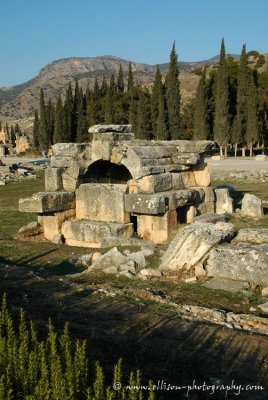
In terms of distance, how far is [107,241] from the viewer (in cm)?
1065

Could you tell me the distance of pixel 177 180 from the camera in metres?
11.8

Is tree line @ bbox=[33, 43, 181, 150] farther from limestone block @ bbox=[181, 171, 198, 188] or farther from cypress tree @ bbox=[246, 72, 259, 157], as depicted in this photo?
limestone block @ bbox=[181, 171, 198, 188]

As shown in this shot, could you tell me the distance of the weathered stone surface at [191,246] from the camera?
8039mm

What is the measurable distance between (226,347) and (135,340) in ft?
3.25

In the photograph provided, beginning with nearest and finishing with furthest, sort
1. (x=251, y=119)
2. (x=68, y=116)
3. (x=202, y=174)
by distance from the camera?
(x=202, y=174), (x=251, y=119), (x=68, y=116)

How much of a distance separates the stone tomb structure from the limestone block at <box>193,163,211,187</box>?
0.03m

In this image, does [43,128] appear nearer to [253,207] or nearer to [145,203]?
[253,207]

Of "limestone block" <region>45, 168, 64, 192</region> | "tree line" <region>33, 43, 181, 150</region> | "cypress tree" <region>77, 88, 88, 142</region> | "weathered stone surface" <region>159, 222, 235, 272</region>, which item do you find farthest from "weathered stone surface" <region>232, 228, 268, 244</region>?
"cypress tree" <region>77, 88, 88, 142</region>

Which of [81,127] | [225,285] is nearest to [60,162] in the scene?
[225,285]

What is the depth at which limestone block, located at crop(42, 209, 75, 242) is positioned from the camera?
11.8m

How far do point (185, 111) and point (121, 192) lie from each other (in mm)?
46235

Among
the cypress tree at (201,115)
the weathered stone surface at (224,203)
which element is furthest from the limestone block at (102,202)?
the cypress tree at (201,115)

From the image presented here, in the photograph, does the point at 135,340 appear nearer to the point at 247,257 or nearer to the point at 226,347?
the point at 226,347

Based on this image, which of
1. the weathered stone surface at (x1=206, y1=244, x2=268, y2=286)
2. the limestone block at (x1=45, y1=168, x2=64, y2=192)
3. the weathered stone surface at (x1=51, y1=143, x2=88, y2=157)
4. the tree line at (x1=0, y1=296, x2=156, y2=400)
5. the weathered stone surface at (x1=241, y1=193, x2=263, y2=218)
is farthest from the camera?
the weathered stone surface at (x1=241, y1=193, x2=263, y2=218)
